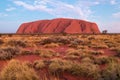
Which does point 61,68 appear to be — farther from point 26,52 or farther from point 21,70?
point 26,52

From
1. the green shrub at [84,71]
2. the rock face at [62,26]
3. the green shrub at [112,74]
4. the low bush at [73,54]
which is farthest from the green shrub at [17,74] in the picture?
the rock face at [62,26]

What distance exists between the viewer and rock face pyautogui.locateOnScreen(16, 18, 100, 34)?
12725 centimetres

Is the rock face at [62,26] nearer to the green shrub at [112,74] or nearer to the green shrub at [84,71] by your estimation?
the green shrub at [84,71]

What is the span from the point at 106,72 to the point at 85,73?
0.81 m

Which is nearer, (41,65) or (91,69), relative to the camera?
(91,69)

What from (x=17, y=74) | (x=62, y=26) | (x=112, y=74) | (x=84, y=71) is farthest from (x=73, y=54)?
(x=62, y=26)

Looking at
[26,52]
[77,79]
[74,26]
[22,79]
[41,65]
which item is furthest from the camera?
[74,26]

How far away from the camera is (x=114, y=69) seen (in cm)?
649

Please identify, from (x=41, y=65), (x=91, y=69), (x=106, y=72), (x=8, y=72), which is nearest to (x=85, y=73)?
(x=91, y=69)

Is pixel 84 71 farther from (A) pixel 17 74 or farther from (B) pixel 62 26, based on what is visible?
(B) pixel 62 26

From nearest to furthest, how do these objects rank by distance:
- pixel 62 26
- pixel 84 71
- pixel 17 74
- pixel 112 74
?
1. pixel 17 74
2. pixel 112 74
3. pixel 84 71
4. pixel 62 26

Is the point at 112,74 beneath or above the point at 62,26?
beneath

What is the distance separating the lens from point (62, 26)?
13425 cm

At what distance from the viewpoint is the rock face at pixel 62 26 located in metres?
127
